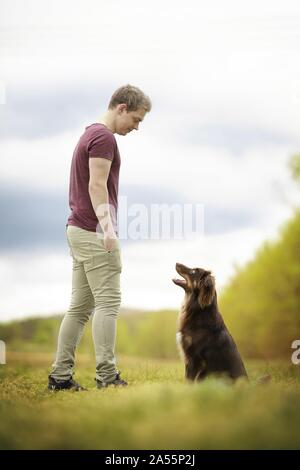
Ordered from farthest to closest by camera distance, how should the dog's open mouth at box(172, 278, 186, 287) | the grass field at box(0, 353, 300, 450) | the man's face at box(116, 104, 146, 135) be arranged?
the dog's open mouth at box(172, 278, 186, 287) < the man's face at box(116, 104, 146, 135) < the grass field at box(0, 353, 300, 450)

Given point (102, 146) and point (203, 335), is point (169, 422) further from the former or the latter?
point (102, 146)

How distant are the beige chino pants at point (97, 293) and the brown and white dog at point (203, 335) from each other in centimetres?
45

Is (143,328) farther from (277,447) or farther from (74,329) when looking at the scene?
(277,447)

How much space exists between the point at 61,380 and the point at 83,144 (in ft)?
4.86

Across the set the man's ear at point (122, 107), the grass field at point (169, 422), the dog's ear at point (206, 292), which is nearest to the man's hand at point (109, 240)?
the dog's ear at point (206, 292)

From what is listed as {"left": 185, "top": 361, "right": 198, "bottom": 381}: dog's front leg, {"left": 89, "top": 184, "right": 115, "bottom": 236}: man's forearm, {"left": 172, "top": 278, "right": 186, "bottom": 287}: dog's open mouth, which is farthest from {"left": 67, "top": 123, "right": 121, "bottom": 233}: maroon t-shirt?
{"left": 185, "top": 361, "right": 198, "bottom": 381}: dog's front leg

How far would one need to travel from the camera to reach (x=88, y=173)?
11.6 ft

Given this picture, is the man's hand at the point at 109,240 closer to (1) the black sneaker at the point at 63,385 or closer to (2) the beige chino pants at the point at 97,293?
(2) the beige chino pants at the point at 97,293

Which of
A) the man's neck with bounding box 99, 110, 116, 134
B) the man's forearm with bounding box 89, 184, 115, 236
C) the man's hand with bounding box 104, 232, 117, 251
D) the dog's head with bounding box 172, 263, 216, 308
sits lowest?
the dog's head with bounding box 172, 263, 216, 308

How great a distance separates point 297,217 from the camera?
1141cm

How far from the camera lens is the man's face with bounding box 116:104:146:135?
3.52 m

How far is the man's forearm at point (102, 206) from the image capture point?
332 cm

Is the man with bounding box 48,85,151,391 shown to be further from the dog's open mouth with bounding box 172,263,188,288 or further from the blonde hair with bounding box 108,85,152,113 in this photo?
the dog's open mouth with bounding box 172,263,188,288

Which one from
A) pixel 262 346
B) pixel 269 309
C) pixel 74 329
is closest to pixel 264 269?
pixel 269 309
